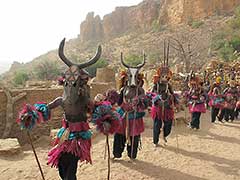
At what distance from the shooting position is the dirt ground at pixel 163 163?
586 centimetres

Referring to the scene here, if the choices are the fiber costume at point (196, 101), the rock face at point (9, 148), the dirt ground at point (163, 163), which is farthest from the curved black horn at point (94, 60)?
the fiber costume at point (196, 101)

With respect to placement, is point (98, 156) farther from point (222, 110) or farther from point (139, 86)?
point (222, 110)

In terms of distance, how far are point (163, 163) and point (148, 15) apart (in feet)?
269

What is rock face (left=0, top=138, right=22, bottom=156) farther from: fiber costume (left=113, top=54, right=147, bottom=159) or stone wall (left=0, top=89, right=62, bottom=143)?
stone wall (left=0, top=89, right=62, bottom=143)

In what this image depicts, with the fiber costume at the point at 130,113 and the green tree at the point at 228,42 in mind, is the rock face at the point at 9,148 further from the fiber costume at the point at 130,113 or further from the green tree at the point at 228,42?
the green tree at the point at 228,42

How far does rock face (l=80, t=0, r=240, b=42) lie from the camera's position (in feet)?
225

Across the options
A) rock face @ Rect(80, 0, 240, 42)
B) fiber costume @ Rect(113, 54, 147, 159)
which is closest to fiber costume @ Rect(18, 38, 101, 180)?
fiber costume @ Rect(113, 54, 147, 159)

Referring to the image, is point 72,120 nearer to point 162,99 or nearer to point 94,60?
point 94,60

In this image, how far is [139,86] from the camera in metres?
6.63

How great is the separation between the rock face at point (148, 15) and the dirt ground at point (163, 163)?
210ft

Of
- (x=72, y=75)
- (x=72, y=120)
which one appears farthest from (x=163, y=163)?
(x=72, y=75)

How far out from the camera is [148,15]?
8519cm

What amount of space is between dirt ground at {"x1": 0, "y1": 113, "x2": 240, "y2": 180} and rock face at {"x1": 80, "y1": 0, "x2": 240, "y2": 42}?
6396 cm

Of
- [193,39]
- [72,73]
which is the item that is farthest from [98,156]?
[193,39]
